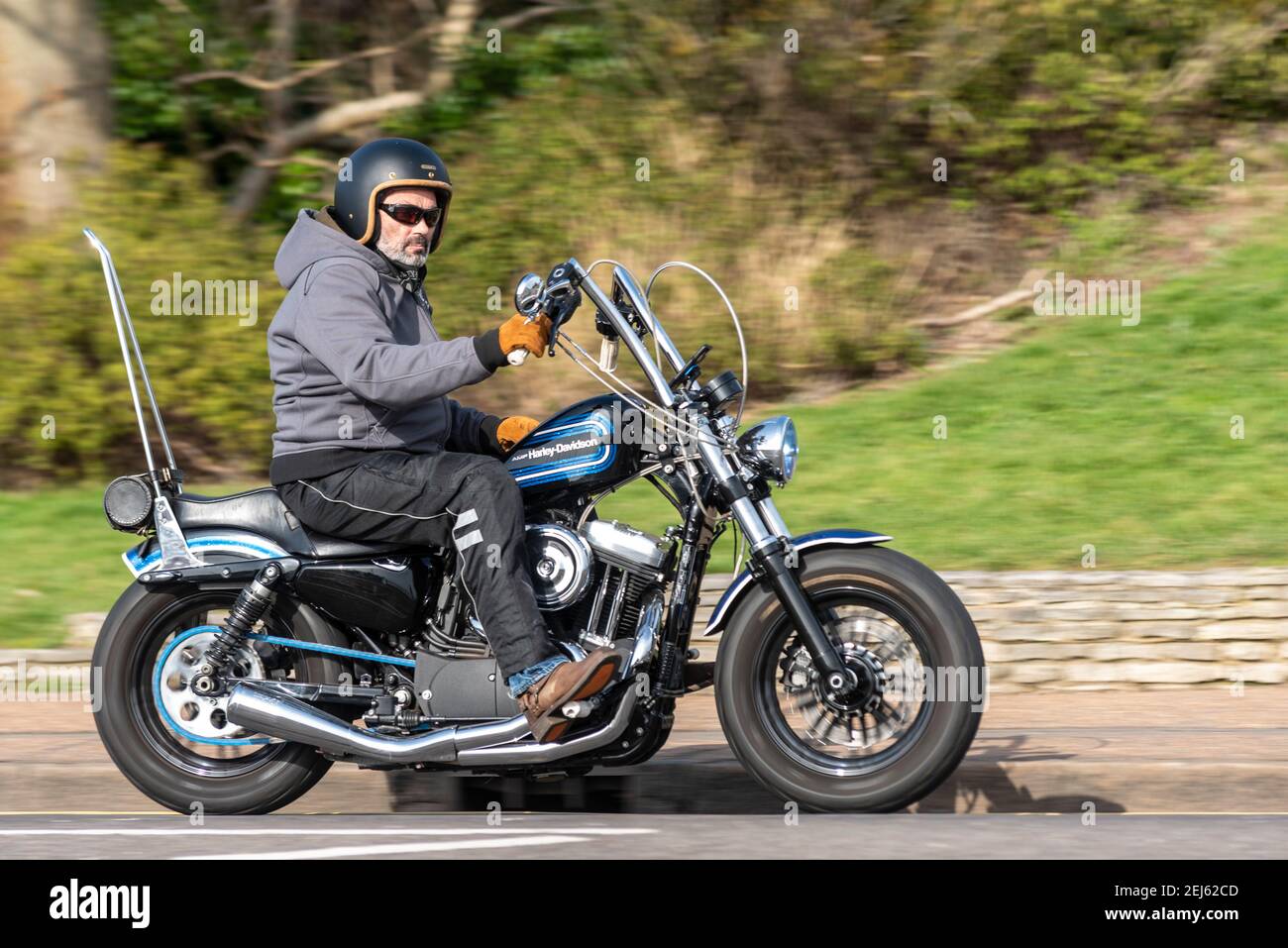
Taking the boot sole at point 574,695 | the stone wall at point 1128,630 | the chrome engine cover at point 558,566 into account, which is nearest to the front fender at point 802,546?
the boot sole at point 574,695

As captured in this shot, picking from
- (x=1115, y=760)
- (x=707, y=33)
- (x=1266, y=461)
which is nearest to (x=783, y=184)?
(x=707, y=33)

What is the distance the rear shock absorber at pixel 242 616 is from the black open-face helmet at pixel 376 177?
3.62ft

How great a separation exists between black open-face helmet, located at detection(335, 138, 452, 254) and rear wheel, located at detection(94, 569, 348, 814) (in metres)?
1.24

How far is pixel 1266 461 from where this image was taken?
8.86 meters

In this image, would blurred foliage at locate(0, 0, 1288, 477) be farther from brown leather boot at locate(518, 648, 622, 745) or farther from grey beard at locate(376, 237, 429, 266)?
brown leather boot at locate(518, 648, 622, 745)

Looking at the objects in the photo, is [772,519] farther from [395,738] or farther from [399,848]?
[399,848]

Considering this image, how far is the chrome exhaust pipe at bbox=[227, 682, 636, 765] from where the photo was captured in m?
5.05

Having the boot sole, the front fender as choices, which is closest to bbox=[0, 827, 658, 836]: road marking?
the boot sole

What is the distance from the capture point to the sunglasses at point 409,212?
529cm

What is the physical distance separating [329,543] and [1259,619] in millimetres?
4179

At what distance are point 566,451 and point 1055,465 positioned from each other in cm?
467

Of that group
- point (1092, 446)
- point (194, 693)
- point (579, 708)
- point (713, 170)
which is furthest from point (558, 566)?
point (713, 170)

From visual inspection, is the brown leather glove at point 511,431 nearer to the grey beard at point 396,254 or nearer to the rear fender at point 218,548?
the grey beard at point 396,254

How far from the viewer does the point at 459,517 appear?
5086mm
